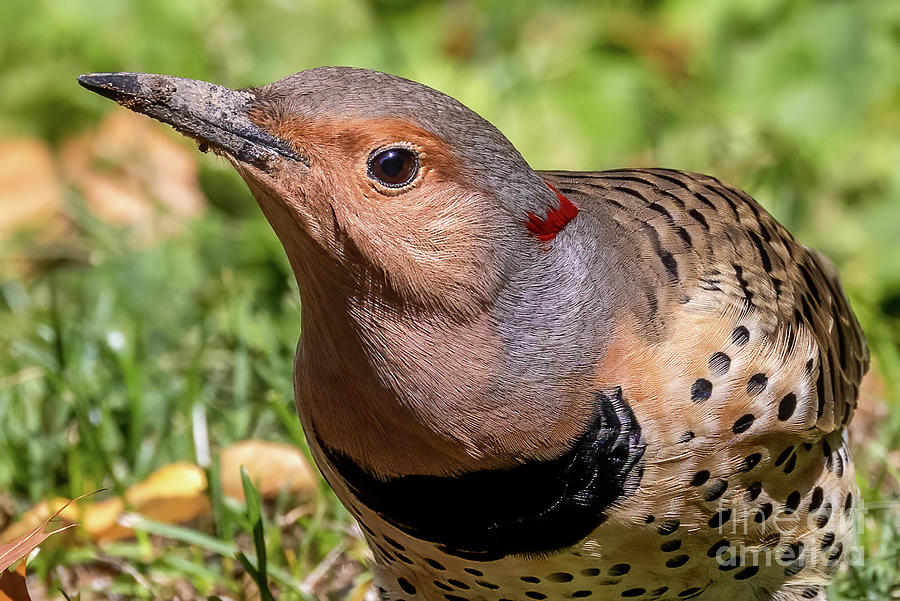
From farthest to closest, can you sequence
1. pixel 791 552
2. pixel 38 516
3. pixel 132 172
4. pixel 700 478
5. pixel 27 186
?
pixel 27 186, pixel 132 172, pixel 38 516, pixel 791 552, pixel 700 478

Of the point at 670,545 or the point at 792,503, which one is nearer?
the point at 670,545

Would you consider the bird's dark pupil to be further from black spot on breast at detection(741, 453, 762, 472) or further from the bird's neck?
black spot on breast at detection(741, 453, 762, 472)

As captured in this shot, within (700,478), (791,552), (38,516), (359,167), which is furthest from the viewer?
(38,516)

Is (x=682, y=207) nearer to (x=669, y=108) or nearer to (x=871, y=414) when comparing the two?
(x=871, y=414)

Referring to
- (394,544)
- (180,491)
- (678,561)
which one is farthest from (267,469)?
(678,561)

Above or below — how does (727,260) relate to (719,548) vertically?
above

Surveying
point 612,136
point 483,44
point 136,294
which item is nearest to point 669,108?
point 612,136

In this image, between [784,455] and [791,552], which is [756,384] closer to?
[784,455]

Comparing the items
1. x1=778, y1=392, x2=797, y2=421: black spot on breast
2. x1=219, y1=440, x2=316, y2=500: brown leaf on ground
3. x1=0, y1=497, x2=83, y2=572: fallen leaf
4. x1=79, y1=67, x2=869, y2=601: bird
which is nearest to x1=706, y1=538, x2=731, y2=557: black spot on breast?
x1=79, y1=67, x2=869, y2=601: bird
